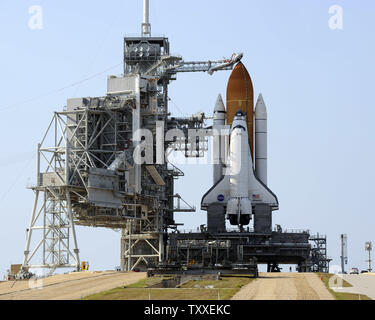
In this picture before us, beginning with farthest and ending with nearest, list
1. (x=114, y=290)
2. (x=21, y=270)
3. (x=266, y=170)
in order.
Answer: (x=266, y=170) → (x=21, y=270) → (x=114, y=290)

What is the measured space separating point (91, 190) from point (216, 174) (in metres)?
19.6

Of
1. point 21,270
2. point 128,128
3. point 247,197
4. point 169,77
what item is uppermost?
point 169,77

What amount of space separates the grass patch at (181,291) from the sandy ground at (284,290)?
939 millimetres

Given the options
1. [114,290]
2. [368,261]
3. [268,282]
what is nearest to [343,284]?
[268,282]

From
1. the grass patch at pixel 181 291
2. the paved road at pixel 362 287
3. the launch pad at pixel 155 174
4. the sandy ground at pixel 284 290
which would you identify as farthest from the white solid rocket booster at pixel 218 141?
the grass patch at pixel 181 291

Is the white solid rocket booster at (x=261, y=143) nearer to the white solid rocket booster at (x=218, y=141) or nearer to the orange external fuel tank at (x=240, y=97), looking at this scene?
the orange external fuel tank at (x=240, y=97)

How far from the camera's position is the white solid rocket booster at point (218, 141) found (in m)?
104

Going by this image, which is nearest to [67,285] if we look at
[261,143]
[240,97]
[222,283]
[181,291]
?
[222,283]

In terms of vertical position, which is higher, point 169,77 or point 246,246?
point 169,77

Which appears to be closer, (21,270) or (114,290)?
(114,290)

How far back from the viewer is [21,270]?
89500mm

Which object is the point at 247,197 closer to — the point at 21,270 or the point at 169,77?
the point at 169,77

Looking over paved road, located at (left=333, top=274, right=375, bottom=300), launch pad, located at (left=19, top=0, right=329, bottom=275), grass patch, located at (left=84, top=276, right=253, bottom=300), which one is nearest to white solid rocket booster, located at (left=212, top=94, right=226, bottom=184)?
launch pad, located at (left=19, top=0, right=329, bottom=275)

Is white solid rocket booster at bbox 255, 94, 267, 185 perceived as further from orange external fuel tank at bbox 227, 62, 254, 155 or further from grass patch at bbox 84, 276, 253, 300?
grass patch at bbox 84, 276, 253, 300
